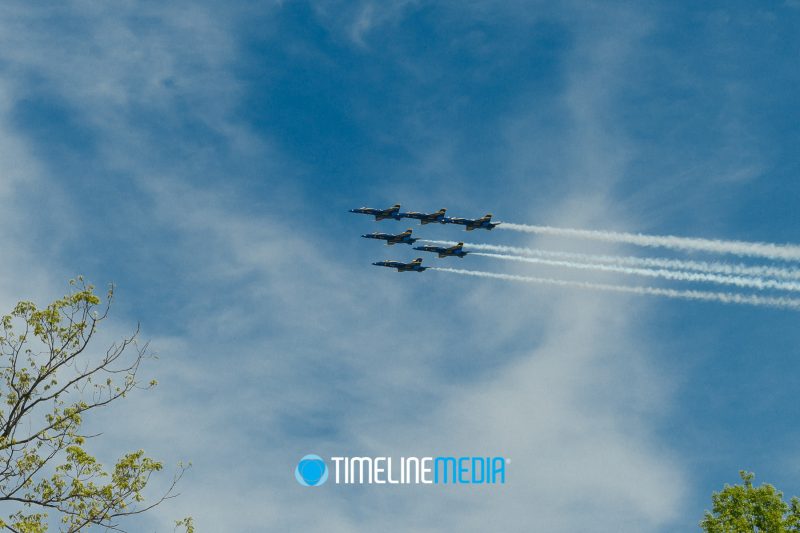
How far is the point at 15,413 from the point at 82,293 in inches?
287

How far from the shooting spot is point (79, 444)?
41094 mm

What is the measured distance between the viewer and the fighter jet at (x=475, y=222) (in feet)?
449

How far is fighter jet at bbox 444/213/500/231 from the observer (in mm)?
136825

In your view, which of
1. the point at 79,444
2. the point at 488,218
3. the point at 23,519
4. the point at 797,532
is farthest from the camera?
the point at 488,218

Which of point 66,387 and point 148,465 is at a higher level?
point 66,387

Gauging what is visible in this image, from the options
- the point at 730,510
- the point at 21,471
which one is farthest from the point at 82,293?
the point at 730,510

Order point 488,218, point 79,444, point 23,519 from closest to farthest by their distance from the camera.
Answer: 1. point 23,519
2. point 79,444
3. point 488,218

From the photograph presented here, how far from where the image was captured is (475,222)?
5423 inches

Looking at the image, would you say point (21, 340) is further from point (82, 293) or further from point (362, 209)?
point (362, 209)

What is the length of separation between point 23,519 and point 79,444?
4598 mm

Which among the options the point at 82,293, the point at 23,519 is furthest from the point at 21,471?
the point at 82,293

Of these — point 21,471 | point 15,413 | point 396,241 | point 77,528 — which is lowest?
point 77,528

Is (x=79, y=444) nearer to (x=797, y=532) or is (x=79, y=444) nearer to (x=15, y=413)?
(x=15, y=413)

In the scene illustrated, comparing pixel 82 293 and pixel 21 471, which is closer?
pixel 21 471
